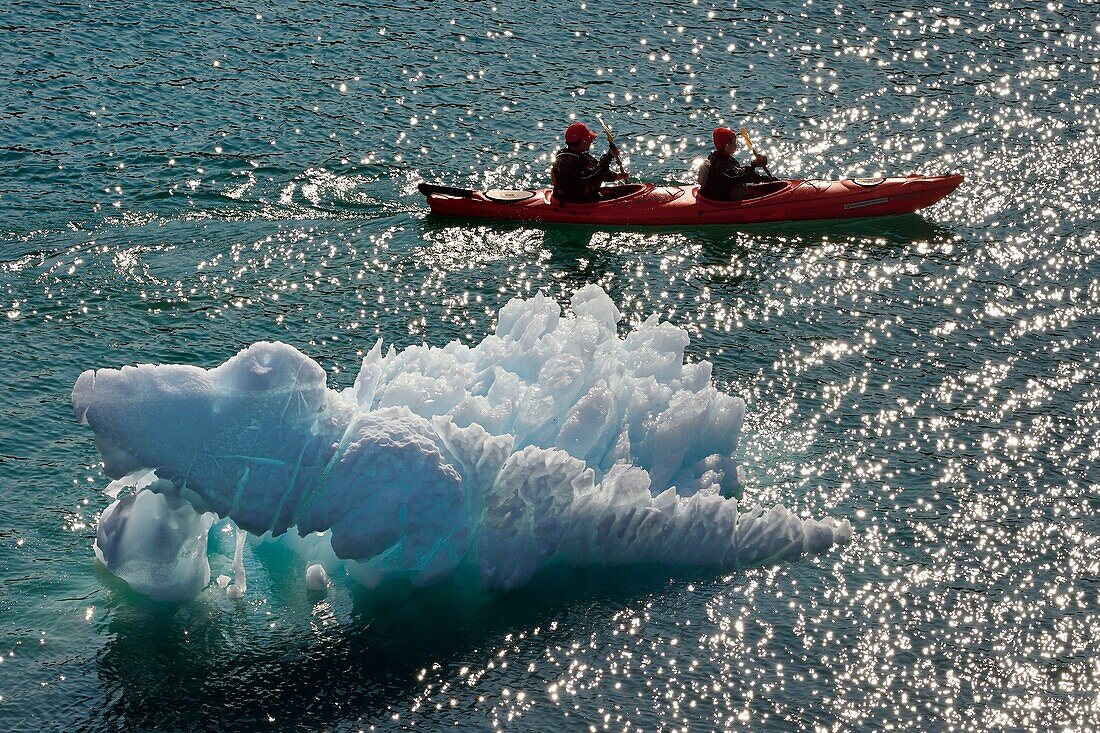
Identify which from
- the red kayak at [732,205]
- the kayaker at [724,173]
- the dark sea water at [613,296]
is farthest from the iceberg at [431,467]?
the kayaker at [724,173]

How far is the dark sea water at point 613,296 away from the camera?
12523mm

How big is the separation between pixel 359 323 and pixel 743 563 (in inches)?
285

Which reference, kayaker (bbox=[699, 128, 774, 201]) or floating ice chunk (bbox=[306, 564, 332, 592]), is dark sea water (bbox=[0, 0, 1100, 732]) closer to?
floating ice chunk (bbox=[306, 564, 332, 592])

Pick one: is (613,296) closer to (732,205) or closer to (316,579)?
(732,205)

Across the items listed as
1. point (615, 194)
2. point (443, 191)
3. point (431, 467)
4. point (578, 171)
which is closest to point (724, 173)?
point (615, 194)

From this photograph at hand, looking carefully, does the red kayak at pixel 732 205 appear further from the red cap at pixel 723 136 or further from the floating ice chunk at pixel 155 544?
the floating ice chunk at pixel 155 544

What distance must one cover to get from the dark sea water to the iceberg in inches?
14.8

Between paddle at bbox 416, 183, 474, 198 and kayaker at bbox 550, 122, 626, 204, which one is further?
kayaker at bbox 550, 122, 626, 204

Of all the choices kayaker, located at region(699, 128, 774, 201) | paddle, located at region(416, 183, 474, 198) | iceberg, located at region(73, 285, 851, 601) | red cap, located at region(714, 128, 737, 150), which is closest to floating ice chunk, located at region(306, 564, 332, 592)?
iceberg, located at region(73, 285, 851, 601)

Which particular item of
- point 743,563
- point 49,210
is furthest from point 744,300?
point 49,210

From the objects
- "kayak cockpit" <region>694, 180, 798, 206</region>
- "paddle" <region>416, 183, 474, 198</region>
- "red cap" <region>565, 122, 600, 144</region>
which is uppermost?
"red cap" <region>565, 122, 600, 144</region>

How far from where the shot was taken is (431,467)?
13.0 metres

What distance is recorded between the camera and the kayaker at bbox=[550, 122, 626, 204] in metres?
22.4

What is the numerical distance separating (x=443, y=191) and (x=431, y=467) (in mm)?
9921
